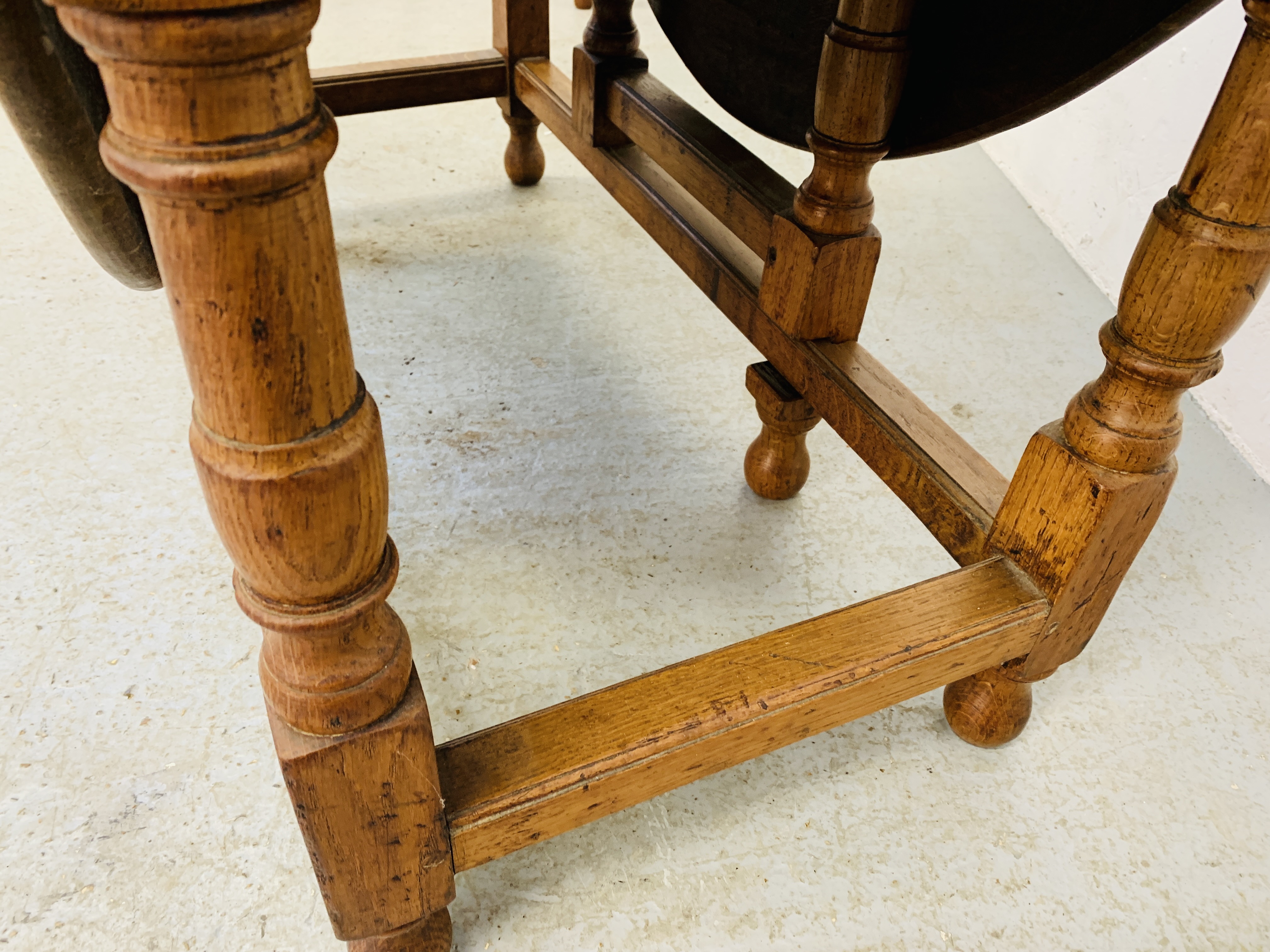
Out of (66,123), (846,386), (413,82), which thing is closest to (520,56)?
(413,82)

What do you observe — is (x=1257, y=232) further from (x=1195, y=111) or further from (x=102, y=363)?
(x=102, y=363)

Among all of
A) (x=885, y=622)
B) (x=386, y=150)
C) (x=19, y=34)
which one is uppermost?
(x=19, y=34)

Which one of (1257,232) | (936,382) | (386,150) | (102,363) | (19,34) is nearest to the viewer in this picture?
(19,34)

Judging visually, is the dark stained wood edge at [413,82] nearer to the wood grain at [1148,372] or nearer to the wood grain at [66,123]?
the wood grain at [66,123]

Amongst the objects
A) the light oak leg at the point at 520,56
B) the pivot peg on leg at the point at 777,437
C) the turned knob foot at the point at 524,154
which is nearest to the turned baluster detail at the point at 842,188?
the pivot peg on leg at the point at 777,437

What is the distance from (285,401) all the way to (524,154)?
1.62 metres

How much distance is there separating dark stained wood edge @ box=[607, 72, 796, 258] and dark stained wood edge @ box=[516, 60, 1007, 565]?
33 millimetres

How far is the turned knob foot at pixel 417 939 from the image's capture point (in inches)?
30.0

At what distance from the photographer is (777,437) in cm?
123

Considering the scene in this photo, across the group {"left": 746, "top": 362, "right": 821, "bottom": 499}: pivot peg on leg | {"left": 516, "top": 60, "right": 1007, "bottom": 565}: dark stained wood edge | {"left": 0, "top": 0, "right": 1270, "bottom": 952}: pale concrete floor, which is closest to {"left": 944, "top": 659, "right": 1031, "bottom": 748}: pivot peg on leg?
{"left": 0, "top": 0, "right": 1270, "bottom": 952}: pale concrete floor

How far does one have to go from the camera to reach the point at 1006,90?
916mm

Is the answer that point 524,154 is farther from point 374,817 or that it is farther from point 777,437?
point 374,817

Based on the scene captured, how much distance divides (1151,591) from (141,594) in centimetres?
119

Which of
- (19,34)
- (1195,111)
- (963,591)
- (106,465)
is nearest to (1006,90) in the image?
(963,591)
